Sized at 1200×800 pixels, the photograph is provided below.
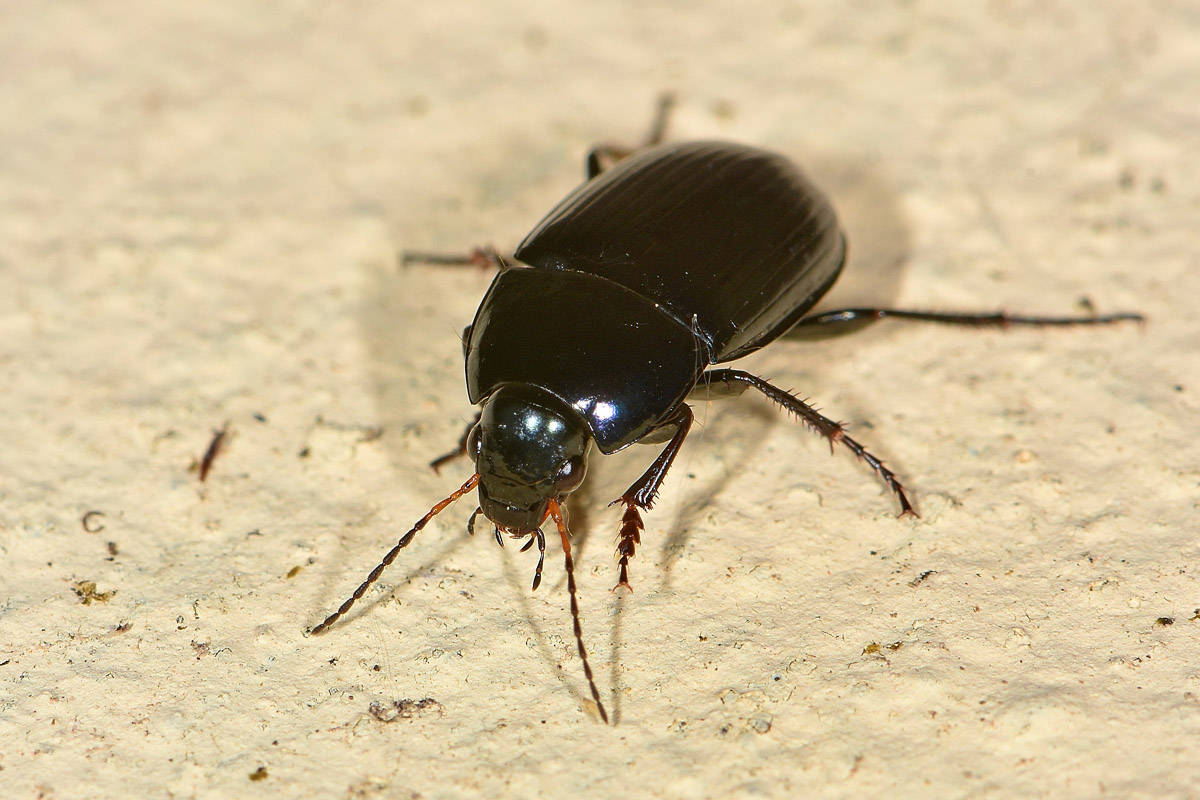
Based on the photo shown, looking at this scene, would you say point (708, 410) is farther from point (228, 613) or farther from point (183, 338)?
point (183, 338)

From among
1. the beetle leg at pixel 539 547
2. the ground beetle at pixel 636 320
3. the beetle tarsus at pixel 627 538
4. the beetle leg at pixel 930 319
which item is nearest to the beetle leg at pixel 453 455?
the ground beetle at pixel 636 320

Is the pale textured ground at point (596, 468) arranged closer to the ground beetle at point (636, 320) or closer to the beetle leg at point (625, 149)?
the beetle leg at point (625, 149)

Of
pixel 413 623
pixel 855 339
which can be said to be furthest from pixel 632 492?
pixel 855 339

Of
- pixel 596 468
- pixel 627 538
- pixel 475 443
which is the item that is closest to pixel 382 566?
pixel 475 443

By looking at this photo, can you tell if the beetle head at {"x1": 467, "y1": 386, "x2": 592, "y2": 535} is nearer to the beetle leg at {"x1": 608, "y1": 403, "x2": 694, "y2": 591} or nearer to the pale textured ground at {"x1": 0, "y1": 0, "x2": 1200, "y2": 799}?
the beetle leg at {"x1": 608, "y1": 403, "x2": 694, "y2": 591}

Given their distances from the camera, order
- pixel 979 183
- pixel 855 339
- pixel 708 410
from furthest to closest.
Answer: pixel 979 183
pixel 855 339
pixel 708 410

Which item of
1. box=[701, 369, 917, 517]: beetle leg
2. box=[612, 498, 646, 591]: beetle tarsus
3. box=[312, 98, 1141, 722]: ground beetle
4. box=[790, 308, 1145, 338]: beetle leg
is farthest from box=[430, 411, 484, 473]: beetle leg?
box=[790, 308, 1145, 338]: beetle leg
